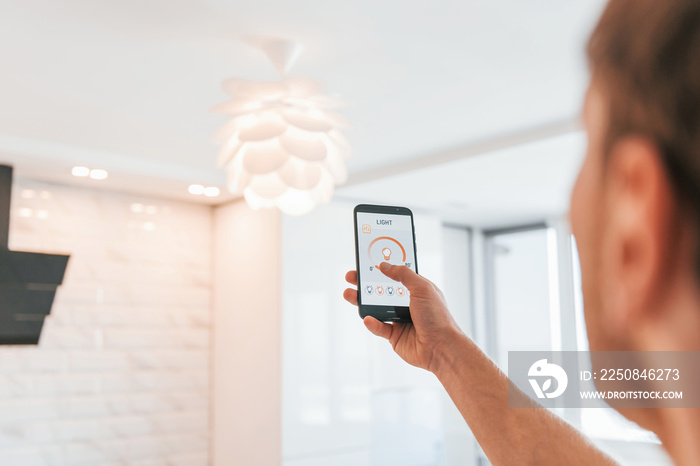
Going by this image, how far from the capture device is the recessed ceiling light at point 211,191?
3.26m

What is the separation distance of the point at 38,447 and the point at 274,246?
1372mm

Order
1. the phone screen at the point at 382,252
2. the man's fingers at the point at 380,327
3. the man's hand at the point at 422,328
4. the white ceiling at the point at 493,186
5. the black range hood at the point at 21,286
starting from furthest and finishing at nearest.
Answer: the black range hood at the point at 21,286, the white ceiling at the point at 493,186, the phone screen at the point at 382,252, the man's fingers at the point at 380,327, the man's hand at the point at 422,328

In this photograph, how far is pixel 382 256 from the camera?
1.17m

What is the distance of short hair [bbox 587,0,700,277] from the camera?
0.22 meters

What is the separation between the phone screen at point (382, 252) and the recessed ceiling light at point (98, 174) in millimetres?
2004

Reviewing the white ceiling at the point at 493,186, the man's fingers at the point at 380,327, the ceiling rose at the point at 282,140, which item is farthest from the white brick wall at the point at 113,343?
the man's fingers at the point at 380,327

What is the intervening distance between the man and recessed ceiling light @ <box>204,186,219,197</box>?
3091 mm

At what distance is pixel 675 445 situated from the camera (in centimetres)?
24

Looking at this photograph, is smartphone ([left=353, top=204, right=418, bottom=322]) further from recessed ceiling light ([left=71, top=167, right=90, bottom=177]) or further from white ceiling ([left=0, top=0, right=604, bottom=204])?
recessed ceiling light ([left=71, top=167, right=90, bottom=177])

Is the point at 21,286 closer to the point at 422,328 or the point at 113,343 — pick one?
the point at 113,343

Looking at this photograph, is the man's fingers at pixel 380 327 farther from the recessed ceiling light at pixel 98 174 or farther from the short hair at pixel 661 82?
the recessed ceiling light at pixel 98 174

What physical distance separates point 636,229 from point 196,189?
10.3ft

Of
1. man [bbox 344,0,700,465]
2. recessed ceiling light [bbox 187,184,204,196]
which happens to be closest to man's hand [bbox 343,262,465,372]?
man [bbox 344,0,700,465]

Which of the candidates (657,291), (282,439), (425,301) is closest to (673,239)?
(657,291)
